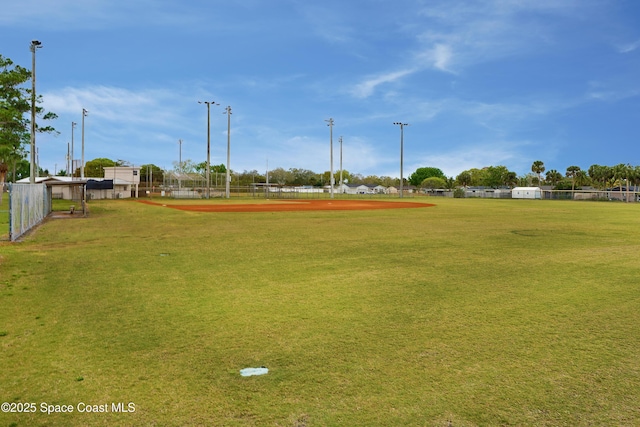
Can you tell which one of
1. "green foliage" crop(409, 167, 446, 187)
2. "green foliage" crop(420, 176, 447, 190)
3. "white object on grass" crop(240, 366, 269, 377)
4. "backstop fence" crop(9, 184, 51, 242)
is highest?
"green foliage" crop(409, 167, 446, 187)

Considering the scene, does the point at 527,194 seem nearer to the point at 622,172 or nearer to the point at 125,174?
the point at 622,172

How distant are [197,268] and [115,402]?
6.26 metres

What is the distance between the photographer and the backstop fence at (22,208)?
48.5ft

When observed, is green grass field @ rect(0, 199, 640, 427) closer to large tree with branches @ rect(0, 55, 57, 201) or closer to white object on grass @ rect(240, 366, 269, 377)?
white object on grass @ rect(240, 366, 269, 377)

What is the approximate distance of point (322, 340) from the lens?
543cm

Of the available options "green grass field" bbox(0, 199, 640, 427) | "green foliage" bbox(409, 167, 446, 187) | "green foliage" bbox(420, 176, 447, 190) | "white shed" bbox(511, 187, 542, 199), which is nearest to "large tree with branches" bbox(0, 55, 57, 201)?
"green grass field" bbox(0, 199, 640, 427)

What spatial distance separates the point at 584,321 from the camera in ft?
20.4

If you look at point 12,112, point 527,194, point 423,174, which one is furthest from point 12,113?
point 423,174

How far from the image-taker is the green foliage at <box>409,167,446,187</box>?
18850 cm

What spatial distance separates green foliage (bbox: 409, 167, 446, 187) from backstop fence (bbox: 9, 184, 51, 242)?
175419 millimetres

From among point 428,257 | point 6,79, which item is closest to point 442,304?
point 428,257

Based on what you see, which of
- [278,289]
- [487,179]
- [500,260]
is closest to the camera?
[278,289]

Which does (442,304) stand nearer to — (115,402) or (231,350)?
(231,350)

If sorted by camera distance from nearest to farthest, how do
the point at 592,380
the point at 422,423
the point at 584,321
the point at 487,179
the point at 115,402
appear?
the point at 422,423 < the point at 115,402 < the point at 592,380 < the point at 584,321 < the point at 487,179
